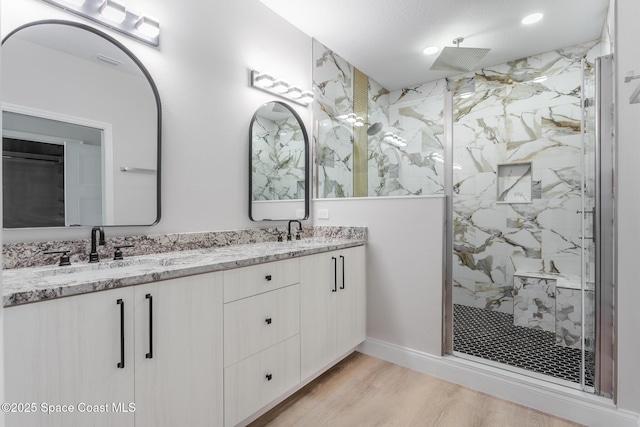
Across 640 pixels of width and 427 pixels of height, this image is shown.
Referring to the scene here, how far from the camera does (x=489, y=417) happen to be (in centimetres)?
180

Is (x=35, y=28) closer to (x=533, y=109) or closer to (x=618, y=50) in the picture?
(x=618, y=50)

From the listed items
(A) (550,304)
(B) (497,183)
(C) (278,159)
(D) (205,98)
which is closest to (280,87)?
(C) (278,159)

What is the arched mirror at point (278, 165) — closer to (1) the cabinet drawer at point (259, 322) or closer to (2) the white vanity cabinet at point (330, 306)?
(2) the white vanity cabinet at point (330, 306)

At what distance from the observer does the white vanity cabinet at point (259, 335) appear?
4.92ft

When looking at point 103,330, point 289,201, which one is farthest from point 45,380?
point 289,201

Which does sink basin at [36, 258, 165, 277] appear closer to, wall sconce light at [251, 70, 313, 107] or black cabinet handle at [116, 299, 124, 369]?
black cabinet handle at [116, 299, 124, 369]

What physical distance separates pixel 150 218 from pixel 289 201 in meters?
1.17

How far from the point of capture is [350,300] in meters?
2.37

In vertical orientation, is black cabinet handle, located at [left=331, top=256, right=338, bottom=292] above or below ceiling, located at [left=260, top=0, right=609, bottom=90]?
below

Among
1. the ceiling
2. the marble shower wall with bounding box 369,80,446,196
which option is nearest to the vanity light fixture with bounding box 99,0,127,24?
the ceiling

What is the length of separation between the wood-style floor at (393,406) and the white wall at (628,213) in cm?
41

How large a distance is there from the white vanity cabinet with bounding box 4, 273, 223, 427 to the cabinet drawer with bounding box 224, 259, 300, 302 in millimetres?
68

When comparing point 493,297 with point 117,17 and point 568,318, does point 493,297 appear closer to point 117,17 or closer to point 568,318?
point 568,318

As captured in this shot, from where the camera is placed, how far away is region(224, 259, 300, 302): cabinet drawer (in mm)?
1505
